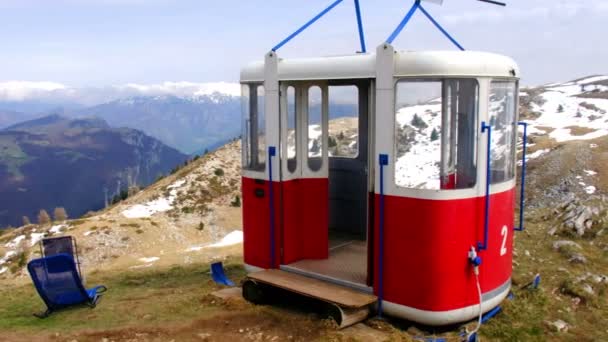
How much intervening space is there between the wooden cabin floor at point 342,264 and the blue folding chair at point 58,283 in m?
3.21

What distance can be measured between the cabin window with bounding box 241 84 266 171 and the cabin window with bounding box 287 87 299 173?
1.22 feet

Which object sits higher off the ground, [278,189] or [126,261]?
[278,189]

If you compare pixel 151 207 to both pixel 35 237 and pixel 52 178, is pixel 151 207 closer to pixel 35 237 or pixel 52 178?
pixel 35 237

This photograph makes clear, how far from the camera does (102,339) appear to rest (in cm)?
710

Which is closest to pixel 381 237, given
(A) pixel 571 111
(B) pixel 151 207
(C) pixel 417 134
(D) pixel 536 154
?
(C) pixel 417 134

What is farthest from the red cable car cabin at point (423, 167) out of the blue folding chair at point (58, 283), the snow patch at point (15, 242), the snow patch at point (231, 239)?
the snow patch at point (15, 242)

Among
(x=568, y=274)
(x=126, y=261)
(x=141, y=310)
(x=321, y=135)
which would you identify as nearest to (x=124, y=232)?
(x=126, y=261)

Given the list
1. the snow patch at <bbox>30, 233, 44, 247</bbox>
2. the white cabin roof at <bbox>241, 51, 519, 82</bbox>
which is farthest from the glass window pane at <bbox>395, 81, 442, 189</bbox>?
the snow patch at <bbox>30, 233, 44, 247</bbox>

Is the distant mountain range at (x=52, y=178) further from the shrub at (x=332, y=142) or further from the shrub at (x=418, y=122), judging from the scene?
the shrub at (x=418, y=122)

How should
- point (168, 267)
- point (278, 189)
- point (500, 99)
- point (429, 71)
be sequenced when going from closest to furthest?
point (429, 71)
point (500, 99)
point (278, 189)
point (168, 267)

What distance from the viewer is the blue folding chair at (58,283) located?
8078mm

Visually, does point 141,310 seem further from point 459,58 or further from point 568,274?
point 568,274

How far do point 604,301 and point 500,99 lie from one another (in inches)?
158

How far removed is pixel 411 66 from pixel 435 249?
85.1 inches
